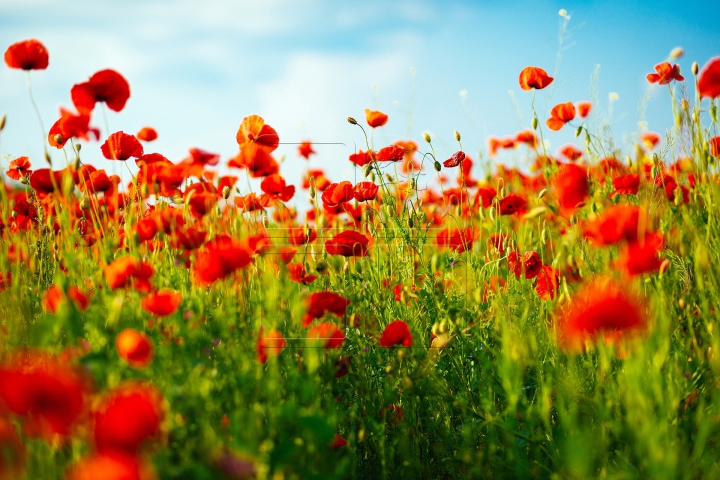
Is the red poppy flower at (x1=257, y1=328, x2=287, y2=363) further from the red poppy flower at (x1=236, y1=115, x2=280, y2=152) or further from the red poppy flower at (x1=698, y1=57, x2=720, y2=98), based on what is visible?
the red poppy flower at (x1=698, y1=57, x2=720, y2=98)

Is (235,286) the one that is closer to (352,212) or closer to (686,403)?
(352,212)

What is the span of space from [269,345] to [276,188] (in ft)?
3.36

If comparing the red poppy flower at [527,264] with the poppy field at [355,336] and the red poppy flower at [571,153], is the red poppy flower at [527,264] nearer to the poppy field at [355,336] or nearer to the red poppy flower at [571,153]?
the poppy field at [355,336]

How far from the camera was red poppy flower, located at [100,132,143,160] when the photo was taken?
226 cm

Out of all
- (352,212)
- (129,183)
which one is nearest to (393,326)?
(352,212)

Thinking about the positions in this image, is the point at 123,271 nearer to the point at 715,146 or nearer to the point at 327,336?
the point at 327,336

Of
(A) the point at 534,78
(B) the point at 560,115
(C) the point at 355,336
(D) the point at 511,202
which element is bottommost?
(C) the point at 355,336

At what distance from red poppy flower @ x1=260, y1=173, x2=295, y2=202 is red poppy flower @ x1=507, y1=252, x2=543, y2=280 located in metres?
0.90

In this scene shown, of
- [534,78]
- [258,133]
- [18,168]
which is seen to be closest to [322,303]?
[258,133]

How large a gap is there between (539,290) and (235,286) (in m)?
1.06

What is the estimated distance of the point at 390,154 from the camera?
7.60 feet

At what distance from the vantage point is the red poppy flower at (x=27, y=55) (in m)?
2.15

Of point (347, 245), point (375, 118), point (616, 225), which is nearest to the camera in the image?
point (616, 225)

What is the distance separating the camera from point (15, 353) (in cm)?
140
